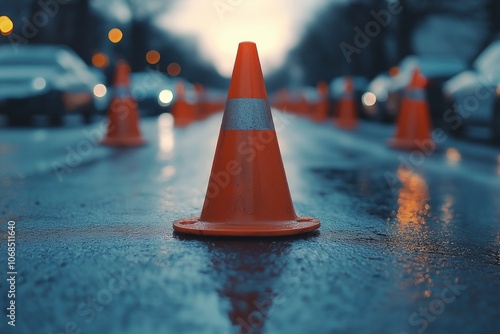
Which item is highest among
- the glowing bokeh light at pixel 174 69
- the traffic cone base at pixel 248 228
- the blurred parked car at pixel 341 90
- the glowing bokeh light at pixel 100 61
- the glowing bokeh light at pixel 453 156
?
the glowing bokeh light at pixel 174 69

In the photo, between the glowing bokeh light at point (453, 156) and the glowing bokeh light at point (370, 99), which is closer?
the glowing bokeh light at point (453, 156)

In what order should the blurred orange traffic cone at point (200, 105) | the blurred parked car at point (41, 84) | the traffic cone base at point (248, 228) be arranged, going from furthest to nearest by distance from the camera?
the blurred orange traffic cone at point (200, 105), the blurred parked car at point (41, 84), the traffic cone base at point (248, 228)

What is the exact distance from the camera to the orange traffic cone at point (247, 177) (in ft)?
14.9

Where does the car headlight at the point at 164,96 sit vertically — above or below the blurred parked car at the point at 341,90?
below

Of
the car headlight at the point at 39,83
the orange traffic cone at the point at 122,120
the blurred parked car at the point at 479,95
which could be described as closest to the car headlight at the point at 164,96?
the car headlight at the point at 39,83

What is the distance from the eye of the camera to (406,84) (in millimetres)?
19406

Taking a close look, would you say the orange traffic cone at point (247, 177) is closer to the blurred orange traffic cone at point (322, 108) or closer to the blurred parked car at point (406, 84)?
the blurred parked car at point (406, 84)

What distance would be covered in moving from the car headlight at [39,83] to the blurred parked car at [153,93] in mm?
11474

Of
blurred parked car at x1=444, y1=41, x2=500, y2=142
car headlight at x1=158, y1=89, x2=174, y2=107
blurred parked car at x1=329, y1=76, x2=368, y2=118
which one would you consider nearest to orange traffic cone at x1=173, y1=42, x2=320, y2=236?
blurred parked car at x1=444, y1=41, x2=500, y2=142

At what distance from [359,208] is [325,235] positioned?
4.59 ft

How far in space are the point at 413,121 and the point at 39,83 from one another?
8968mm

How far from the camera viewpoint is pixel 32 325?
2832 millimetres

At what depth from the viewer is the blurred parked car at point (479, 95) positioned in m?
12.8

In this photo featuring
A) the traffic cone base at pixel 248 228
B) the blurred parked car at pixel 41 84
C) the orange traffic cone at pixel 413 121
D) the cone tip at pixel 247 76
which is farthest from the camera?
the blurred parked car at pixel 41 84
